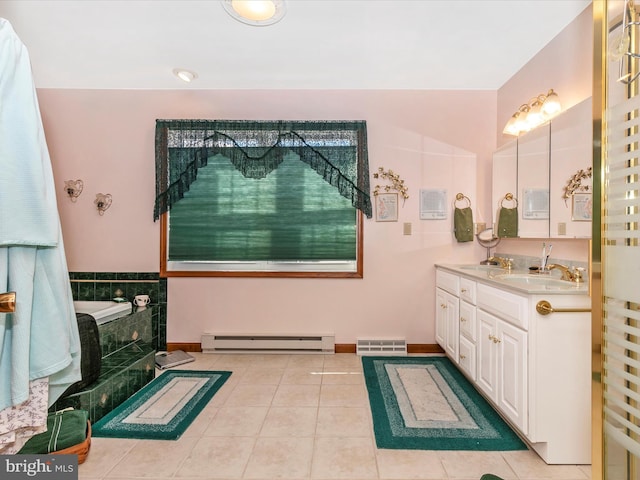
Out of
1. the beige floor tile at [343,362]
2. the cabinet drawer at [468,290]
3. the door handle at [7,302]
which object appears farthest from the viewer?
the beige floor tile at [343,362]

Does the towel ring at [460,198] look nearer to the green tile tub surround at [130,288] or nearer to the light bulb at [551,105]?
the light bulb at [551,105]

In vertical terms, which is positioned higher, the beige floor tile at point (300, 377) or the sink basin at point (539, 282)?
the sink basin at point (539, 282)

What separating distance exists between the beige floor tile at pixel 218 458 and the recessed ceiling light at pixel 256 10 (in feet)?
8.20

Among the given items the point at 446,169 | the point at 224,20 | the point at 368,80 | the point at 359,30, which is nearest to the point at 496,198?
the point at 446,169

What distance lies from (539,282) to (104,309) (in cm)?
313

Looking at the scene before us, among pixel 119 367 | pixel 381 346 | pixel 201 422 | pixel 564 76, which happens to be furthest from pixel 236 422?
pixel 564 76

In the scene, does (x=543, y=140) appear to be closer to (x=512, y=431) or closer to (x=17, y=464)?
(x=512, y=431)

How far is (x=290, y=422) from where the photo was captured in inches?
80.7

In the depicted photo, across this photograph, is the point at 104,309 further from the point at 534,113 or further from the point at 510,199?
the point at 534,113

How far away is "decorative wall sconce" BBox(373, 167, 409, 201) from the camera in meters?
3.26

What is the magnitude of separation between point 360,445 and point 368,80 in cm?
284

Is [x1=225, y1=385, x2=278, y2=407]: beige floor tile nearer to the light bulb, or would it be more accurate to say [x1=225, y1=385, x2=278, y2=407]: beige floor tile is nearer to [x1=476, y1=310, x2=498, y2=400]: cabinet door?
[x1=476, y1=310, x2=498, y2=400]: cabinet door

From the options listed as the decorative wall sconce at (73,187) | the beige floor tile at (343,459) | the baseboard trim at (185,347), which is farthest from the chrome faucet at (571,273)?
the decorative wall sconce at (73,187)

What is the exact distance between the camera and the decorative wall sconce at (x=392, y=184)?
3262 mm
